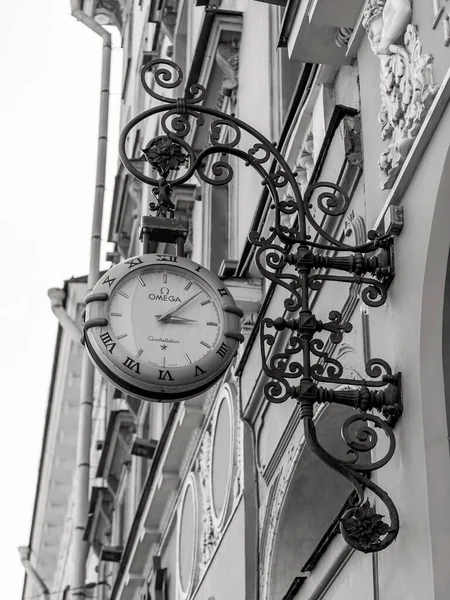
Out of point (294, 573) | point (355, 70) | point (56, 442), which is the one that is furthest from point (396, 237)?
point (56, 442)

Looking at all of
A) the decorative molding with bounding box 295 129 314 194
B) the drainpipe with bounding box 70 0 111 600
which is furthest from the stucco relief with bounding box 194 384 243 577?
the drainpipe with bounding box 70 0 111 600

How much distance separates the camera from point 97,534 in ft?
70.2

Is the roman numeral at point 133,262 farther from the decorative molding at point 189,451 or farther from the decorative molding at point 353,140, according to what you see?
the decorative molding at point 189,451

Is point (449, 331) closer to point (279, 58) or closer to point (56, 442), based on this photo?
point (279, 58)

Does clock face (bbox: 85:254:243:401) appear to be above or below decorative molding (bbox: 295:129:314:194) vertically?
below

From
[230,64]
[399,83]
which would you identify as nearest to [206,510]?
[230,64]

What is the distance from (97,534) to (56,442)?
34.3 feet

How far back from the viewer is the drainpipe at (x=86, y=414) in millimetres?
17094

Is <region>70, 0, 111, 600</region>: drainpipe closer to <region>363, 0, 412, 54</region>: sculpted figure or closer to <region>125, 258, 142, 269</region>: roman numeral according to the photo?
<region>125, 258, 142, 269</region>: roman numeral

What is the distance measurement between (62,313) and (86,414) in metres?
5.35

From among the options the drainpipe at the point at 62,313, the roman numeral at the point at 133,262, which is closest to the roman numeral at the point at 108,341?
the roman numeral at the point at 133,262

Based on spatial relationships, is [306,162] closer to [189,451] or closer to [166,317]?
[166,317]

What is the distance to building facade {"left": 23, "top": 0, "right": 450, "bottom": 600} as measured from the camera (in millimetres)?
5867

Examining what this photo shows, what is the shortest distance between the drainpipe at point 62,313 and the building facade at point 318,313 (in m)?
7.21
